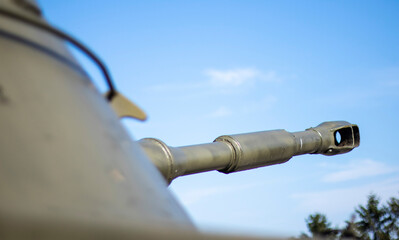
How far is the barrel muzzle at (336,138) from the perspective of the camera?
21.4 ft

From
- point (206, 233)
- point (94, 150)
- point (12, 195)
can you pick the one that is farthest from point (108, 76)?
point (206, 233)

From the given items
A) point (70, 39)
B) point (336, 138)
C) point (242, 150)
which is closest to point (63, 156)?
point (70, 39)

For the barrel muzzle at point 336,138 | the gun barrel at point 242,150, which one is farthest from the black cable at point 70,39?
the barrel muzzle at point 336,138

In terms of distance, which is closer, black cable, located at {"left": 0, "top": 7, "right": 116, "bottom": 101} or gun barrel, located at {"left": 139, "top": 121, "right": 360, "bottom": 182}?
black cable, located at {"left": 0, "top": 7, "right": 116, "bottom": 101}

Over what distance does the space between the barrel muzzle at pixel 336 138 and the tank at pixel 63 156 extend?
4.95 m

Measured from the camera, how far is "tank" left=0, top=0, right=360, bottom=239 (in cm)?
70

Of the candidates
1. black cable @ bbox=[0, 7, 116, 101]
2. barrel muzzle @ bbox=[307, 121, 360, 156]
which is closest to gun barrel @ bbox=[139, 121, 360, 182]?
barrel muzzle @ bbox=[307, 121, 360, 156]

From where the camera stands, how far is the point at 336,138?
6.66 meters

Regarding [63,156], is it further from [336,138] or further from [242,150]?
[336,138]

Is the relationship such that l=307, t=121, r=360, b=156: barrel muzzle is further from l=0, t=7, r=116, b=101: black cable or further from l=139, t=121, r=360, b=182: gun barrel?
l=0, t=7, r=116, b=101: black cable

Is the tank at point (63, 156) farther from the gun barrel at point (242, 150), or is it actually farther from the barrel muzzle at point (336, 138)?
the barrel muzzle at point (336, 138)

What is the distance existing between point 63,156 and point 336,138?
230 inches

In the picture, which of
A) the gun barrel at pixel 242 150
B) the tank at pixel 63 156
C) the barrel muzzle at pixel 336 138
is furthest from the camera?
the barrel muzzle at pixel 336 138

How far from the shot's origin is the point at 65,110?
4.09ft
